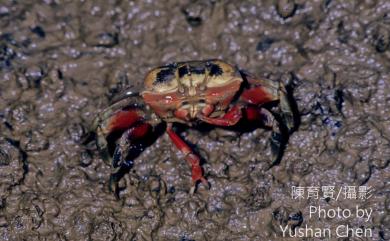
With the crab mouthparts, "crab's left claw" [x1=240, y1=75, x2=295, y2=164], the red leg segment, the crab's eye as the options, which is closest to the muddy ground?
the red leg segment

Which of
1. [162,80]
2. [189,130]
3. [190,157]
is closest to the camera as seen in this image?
[162,80]

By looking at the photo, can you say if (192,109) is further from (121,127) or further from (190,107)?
(121,127)

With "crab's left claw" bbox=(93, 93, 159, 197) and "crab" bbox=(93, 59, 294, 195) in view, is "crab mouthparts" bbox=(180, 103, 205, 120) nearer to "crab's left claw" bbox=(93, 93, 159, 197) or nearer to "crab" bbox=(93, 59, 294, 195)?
"crab" bbox=(93, 59, 294, 195)

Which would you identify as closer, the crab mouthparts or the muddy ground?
the crab mouthparts

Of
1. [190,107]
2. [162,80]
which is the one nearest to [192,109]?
[190,107]

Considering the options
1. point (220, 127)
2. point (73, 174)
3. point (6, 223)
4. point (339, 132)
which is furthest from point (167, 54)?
point (6, 223)

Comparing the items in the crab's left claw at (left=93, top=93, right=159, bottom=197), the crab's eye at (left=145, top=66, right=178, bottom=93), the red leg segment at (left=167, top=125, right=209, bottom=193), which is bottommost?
the red leg segment at (left=167, top=125, right=209, bottom=193)

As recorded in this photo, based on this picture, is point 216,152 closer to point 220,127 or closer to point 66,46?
point 220,127
